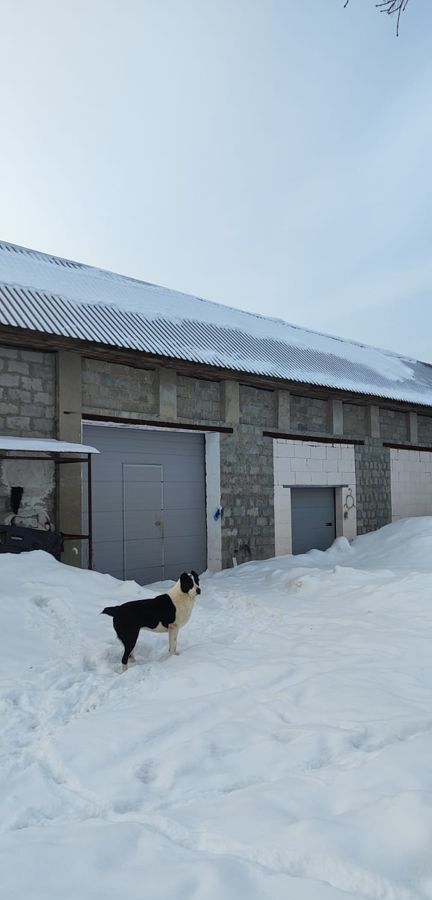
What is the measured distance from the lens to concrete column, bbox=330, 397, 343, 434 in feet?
45.2

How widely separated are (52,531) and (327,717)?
5.89 m

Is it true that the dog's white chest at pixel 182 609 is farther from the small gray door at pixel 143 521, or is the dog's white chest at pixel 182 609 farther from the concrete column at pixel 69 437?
the small gray door at pixel 143 521

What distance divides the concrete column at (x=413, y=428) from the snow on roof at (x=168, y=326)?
0.54 metres

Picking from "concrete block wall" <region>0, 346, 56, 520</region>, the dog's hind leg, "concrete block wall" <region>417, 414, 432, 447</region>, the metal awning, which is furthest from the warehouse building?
the dog's hind leg

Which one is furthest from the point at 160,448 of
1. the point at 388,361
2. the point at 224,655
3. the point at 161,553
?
the point at 388,361

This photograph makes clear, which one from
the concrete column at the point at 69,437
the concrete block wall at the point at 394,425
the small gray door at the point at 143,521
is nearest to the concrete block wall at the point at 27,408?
the concrete column at the point at 69,437

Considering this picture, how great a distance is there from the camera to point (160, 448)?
1109cm

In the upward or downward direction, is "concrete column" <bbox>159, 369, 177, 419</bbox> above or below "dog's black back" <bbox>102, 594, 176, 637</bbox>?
above

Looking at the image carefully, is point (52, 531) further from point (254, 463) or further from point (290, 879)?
point (290, 879)

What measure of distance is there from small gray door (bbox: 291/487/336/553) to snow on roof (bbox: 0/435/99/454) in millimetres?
6048

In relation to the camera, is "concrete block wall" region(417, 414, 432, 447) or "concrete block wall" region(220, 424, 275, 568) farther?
"concrete block wall" region(417, 414, 432, 447)

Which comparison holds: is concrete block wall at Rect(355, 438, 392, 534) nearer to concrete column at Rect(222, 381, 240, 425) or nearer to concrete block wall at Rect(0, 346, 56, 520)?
concrete column at Rect(222, 381, 240, 425)

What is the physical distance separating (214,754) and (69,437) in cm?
657

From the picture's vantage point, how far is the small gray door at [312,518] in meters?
13.2
